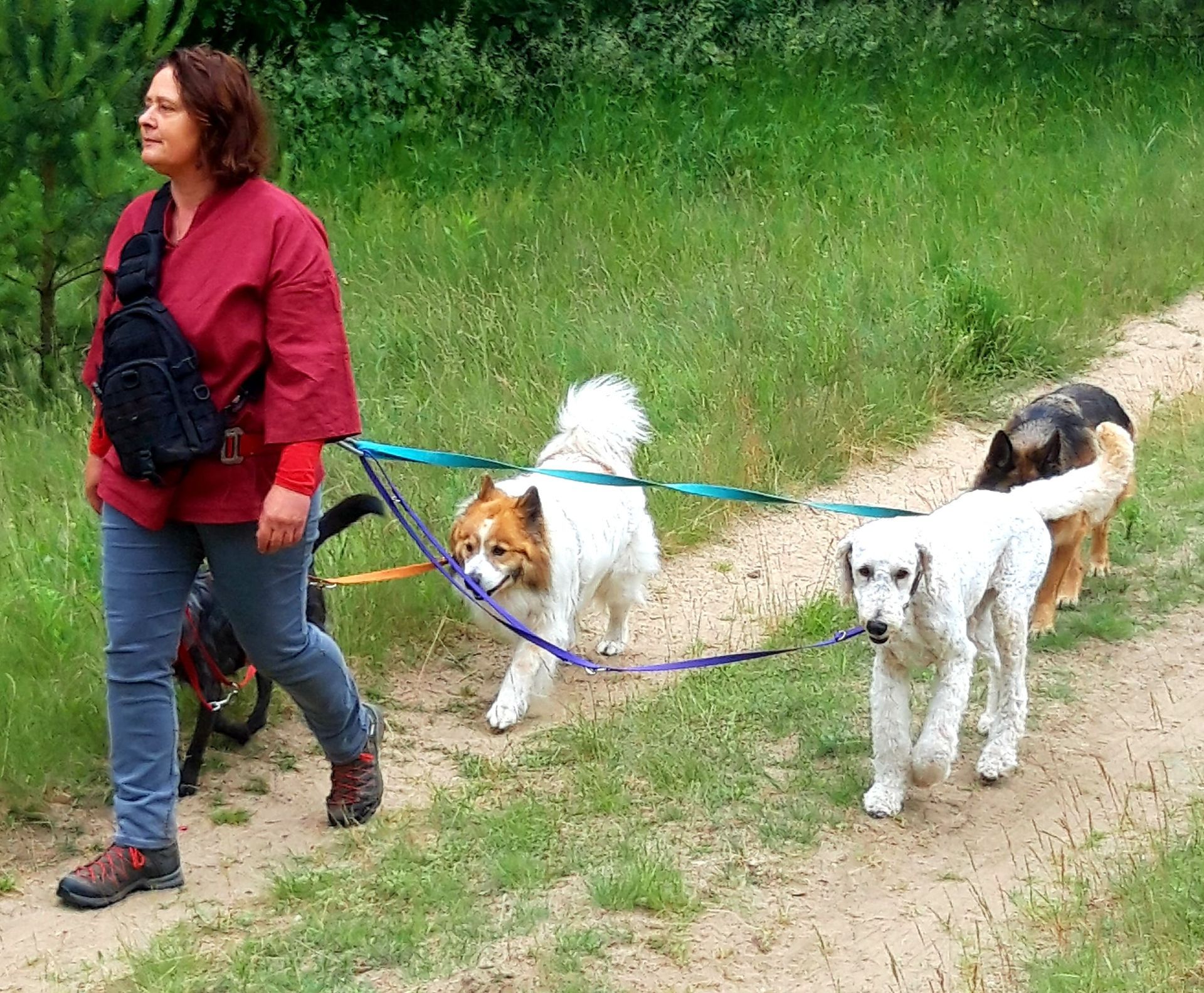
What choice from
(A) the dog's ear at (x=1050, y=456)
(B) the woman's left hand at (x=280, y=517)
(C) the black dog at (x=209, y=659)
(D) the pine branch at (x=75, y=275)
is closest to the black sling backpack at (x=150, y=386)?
(B) the woman's left hand at (x=280, y=517)

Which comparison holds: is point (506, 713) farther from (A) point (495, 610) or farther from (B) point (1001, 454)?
(B) point (1001, 454)

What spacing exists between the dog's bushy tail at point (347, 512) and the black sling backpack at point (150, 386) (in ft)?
4.76

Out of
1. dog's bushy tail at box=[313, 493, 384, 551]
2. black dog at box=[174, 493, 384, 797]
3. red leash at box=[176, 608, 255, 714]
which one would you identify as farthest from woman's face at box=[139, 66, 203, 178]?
dog's bushy tail at box=[313, 493, 384, 551]

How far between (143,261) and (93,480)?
69cm

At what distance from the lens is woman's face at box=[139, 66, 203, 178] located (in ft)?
12.5

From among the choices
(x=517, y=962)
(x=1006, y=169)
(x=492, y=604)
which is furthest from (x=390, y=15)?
(x=517, y=962)

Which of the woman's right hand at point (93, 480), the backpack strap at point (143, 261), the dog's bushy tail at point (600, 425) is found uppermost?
the backpack strap at point (143, 261)

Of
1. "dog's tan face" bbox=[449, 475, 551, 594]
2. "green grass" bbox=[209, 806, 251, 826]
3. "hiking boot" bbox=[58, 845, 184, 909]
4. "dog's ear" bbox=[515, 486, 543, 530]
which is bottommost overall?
"green grass" bbox=[209, 806, 251, 826]

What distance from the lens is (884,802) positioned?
4785 millimetres

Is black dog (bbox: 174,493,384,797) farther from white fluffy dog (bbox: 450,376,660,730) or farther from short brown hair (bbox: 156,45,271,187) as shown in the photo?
short brown hair (bbox: 156,45,271,187)

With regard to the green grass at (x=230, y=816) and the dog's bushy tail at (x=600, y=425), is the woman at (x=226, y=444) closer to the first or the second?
the green grass at (x=230, y=816)

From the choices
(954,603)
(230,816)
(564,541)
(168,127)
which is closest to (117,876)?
(230,816)

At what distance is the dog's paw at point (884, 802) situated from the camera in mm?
4773

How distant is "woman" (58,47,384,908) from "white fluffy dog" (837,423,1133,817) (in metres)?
1.57
